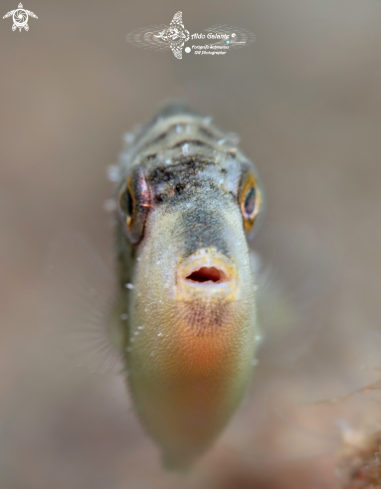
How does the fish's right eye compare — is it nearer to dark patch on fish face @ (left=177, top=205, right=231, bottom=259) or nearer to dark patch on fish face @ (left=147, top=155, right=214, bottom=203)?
dark patch on fish face @ (left=147, top=155, right=214, bottom=203)

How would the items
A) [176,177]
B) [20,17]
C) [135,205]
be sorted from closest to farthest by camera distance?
[176,177] < [135,205] < [20,17]

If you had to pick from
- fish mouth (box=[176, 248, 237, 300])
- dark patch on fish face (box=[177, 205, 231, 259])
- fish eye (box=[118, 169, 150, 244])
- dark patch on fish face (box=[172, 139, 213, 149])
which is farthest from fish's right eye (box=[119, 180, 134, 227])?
fish mouth (box=[176, 248, 237, 300])

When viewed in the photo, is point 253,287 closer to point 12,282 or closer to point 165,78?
point 12,282

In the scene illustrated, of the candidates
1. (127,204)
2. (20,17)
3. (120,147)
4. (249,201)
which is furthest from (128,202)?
(20,17)

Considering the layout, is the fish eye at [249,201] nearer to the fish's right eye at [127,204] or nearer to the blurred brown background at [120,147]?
the fish's right eye at [127,204]

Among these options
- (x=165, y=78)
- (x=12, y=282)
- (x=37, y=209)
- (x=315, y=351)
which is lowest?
(x=315, y=351)

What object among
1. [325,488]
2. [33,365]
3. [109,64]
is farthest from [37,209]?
[325,488]

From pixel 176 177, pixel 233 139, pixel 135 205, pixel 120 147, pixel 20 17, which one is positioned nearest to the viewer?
pixel 176 177

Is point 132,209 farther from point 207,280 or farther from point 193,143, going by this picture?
point 207,280
